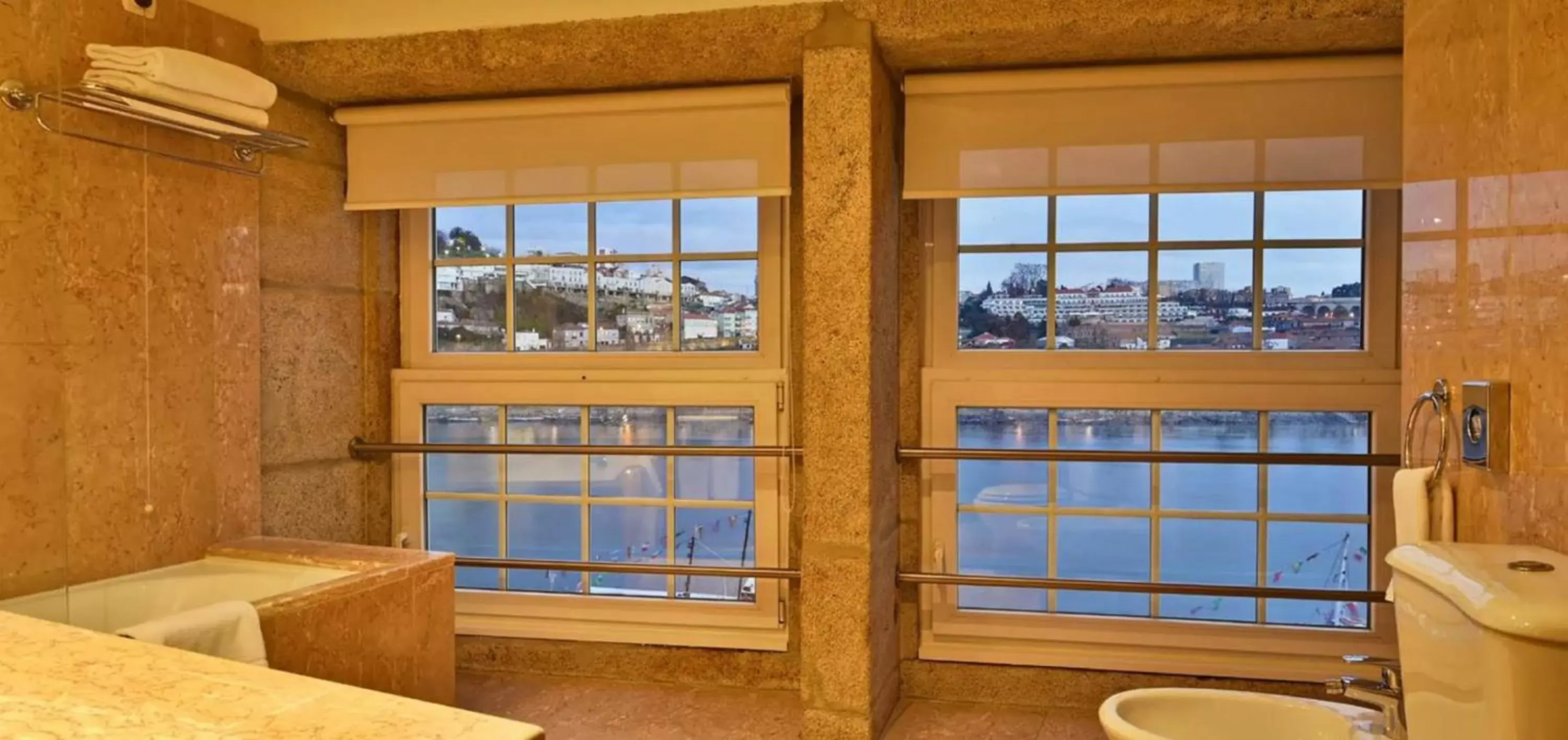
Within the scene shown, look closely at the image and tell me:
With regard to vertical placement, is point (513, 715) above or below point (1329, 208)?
below

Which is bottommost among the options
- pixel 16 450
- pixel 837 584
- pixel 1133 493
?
pixel 837 584

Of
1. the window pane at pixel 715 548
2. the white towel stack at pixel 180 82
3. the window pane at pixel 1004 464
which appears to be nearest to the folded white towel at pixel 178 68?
the white towel stack at pixel 180 82

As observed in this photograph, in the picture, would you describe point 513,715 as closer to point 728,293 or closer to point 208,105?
point 728,293

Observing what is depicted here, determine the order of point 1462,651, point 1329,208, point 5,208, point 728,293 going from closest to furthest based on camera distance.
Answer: point 1462,651
point 5,208
point 1329,208
point 728,293

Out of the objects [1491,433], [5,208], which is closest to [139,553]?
[5,208]

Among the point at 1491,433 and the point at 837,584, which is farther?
the point at 837,584

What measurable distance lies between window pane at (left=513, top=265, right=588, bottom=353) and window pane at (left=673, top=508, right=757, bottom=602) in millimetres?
641

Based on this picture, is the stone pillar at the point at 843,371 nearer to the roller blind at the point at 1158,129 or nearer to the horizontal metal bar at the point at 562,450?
the roller blind at the point at 1158,129

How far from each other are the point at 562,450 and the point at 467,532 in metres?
0.53

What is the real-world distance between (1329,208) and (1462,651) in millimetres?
1712

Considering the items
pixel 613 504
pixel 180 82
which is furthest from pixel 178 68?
pixel 613 504

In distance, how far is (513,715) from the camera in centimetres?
257

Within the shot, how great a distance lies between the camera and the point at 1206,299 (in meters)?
2.55

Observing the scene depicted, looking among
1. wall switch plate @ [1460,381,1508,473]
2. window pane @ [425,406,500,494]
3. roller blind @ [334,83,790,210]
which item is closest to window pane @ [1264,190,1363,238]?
wall switch plate @ [1460,381,1508,473]
